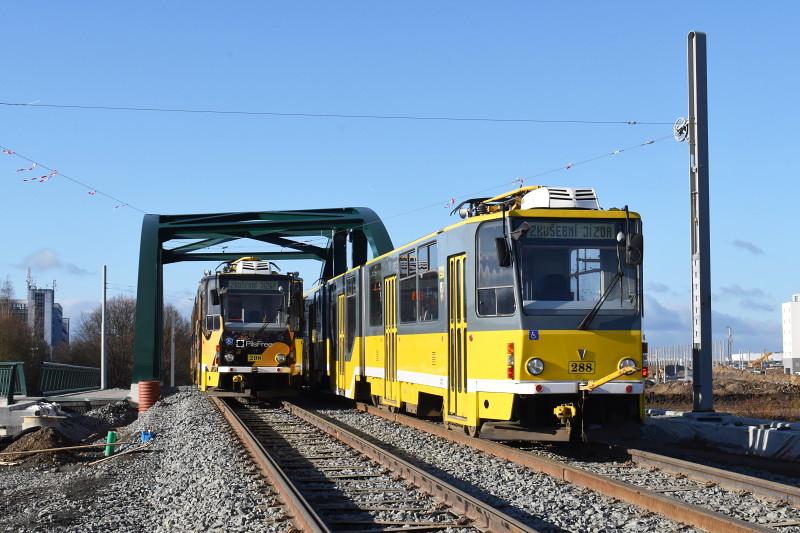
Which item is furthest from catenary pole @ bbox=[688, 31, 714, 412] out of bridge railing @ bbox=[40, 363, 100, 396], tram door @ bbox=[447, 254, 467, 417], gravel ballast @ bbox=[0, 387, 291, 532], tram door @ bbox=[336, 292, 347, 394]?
bridge railing @ bbox=[40, 363, 100, 396]

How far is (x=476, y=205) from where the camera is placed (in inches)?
558

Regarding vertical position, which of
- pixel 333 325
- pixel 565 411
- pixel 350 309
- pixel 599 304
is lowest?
pixel 565 411

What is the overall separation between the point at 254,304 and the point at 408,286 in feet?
28.8

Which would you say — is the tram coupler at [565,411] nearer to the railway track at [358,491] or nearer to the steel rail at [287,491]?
the railway track at [358,491]

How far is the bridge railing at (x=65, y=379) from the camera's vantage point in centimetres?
3869

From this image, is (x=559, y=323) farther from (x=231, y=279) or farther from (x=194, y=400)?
(x=194, y=400)

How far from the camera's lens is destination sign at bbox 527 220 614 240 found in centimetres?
1227

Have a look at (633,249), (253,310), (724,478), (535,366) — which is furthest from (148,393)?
(724,478)

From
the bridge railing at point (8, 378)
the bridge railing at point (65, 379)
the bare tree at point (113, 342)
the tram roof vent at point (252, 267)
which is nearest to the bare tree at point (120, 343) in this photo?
the bare tree at point (113, 342)

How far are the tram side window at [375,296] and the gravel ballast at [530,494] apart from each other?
4.21m

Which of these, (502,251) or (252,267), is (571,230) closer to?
(502,251)

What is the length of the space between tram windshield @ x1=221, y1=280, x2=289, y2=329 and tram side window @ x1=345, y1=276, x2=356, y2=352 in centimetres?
287

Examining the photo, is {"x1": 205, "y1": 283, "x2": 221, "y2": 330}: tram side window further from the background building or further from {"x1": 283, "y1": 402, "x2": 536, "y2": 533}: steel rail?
the background building

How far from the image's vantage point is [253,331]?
23875mm
